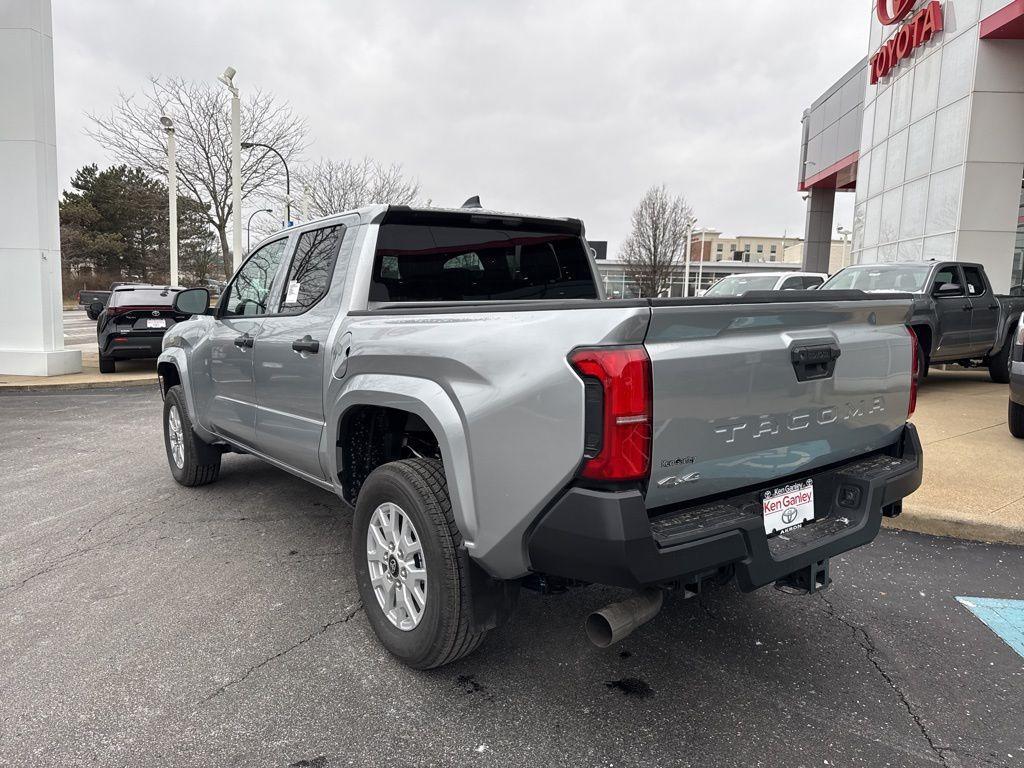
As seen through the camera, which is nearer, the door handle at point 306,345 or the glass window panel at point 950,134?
the door handle at point 306,345

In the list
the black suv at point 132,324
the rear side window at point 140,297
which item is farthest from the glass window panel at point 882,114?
the rear side window at point 140,297

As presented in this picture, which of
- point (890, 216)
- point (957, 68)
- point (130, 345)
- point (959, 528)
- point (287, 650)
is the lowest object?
point (287, 650)

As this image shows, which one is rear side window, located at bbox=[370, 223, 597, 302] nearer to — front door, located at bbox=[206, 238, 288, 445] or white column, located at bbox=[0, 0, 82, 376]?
front door, located at bbox=[206, 238, 288, 445]

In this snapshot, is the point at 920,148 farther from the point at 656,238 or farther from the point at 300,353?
the point at 656,238

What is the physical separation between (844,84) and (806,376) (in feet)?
96.0

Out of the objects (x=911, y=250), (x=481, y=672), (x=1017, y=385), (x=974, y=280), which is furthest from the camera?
(x=911, y=250)

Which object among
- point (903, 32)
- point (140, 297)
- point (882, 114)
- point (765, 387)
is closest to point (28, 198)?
point (140, 297)

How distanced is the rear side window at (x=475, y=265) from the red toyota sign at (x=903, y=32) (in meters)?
16.9

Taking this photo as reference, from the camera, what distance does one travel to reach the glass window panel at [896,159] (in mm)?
17531

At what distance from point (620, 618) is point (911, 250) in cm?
1803

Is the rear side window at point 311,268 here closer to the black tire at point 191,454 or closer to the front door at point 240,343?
the front door at point 240,343

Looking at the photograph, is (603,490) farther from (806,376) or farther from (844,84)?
(844,84)

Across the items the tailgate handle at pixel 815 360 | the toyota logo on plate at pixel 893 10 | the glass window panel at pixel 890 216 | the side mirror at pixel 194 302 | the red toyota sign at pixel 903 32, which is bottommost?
the tailgate handle at pixel 815 360

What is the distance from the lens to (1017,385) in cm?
627
